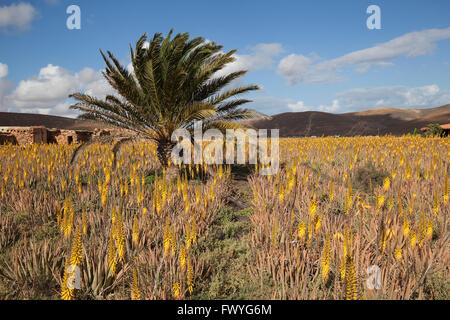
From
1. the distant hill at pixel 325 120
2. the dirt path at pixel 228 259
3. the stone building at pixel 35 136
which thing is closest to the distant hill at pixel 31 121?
the distant hill at pixel 325 120

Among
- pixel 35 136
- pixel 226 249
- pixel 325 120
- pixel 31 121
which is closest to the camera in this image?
pixel 226 249

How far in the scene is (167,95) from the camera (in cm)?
623

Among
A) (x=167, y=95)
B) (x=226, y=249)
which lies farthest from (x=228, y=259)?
(x=167, y=95)

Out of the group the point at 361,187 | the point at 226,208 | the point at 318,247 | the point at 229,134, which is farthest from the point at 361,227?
the point at 229,134

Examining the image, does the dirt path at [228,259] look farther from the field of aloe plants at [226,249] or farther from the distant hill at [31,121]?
the distant hill at [31,121]

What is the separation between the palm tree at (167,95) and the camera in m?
6.19

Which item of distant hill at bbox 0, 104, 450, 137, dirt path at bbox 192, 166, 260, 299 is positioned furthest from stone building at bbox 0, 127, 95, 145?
distant hill at bbox 0, 104, 450, 137

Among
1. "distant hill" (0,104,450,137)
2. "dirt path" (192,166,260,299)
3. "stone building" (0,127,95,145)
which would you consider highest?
"distant hill" (0,104,450,137)

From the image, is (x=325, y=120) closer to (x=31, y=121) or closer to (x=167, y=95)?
(x=167, y=95)

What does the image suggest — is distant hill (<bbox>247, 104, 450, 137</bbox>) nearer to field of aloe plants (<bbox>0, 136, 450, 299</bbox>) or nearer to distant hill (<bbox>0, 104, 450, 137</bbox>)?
distant hill (<bbox>0, 104, 450, 137</bbox>)

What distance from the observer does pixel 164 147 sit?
7117 millimetres

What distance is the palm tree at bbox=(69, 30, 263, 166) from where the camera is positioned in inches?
244

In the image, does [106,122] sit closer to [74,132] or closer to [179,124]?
[179,124]

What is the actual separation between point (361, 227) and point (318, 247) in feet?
2.16
